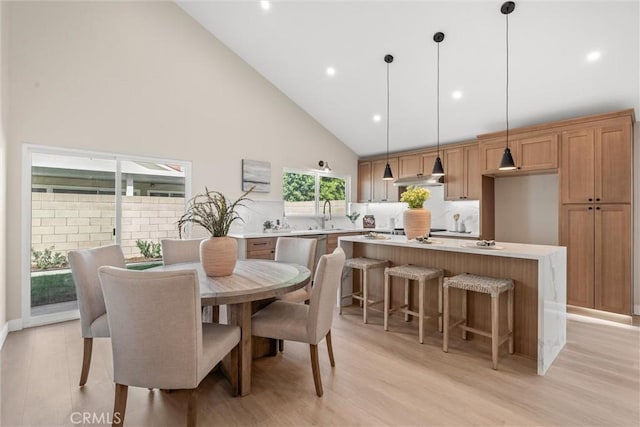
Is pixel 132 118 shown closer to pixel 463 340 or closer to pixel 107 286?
pixel 107 286

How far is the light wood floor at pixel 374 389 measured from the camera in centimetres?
185

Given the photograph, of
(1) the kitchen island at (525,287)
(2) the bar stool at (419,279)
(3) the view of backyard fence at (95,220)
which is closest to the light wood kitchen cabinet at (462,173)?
(1) the kitchen island at (525,287)

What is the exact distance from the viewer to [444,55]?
3838 mm

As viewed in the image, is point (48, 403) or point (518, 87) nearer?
point (48, 403)

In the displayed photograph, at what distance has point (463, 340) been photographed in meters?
2.97

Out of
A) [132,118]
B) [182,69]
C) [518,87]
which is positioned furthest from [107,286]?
[518,87]

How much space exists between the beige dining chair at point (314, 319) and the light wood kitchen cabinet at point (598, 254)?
339 cm

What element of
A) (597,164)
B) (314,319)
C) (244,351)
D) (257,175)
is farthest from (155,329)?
(597,164)

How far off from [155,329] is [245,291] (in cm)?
51

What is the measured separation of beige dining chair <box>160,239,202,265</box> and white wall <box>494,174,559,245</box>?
15.0 ft

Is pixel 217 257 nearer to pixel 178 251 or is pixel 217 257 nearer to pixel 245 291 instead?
pixel 245 291

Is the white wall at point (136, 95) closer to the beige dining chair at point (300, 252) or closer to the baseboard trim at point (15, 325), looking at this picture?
the baseboard trim at point (15, 325)

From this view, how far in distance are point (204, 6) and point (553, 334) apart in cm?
534

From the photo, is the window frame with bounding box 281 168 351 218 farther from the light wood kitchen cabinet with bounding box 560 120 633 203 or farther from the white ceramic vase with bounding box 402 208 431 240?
the light wood kitchen cabinet with bounding box 560 120 633 203
